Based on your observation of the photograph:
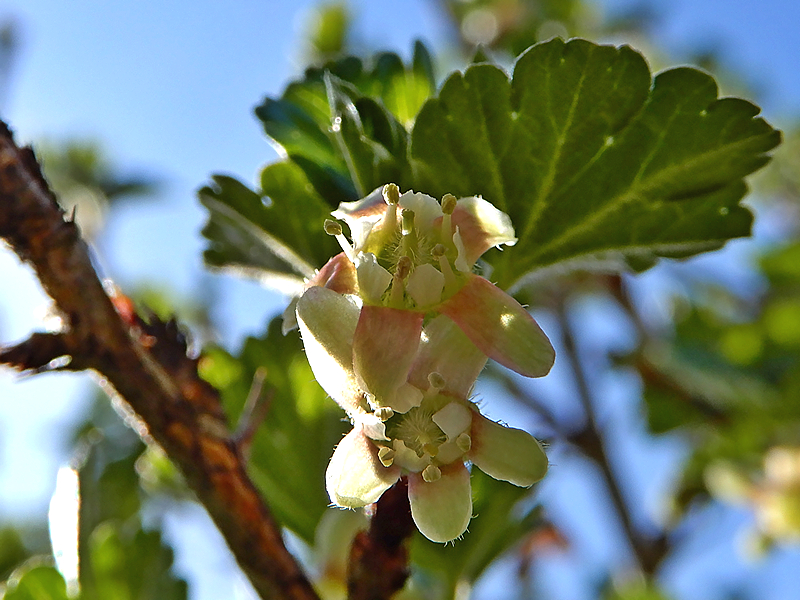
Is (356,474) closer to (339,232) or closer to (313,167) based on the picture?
(339,232)

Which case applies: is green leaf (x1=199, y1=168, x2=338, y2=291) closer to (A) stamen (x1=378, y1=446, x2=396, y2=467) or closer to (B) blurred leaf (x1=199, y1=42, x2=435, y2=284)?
(B) blurred leaf (x1=199, y1=42, x2=435, y2=284)

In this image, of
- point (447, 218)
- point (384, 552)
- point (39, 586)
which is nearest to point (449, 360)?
point (447, 218)

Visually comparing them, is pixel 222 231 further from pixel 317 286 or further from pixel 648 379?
pixel 648 379

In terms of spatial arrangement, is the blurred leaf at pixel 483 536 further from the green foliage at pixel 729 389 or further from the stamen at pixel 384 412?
the green foliage at pixel 729 389

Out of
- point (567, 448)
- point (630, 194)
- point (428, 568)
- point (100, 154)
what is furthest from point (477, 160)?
point (100, 154)

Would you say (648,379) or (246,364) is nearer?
(246,364)
